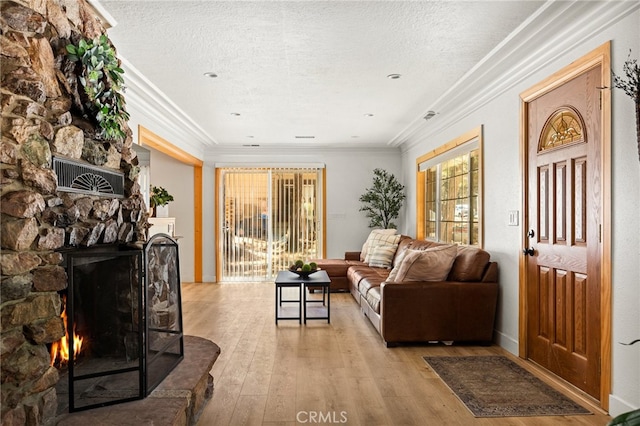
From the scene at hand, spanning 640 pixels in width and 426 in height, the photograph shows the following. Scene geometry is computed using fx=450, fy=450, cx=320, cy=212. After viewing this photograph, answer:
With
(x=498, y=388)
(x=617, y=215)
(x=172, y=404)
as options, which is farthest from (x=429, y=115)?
(x=172, y=404)

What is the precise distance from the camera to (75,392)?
2.14 metres

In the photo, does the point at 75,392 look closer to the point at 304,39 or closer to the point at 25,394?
the point at 25,394

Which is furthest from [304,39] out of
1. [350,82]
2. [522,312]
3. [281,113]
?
[522,312]

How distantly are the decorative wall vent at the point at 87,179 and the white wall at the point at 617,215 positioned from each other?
115 inches

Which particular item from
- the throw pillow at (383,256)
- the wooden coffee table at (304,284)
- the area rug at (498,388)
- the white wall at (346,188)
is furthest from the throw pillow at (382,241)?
the area rug at (498,388)

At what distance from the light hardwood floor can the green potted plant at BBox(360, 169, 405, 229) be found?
9.62 ft

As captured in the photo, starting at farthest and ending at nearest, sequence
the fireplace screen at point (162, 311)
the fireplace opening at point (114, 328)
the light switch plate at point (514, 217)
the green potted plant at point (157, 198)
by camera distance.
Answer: the green potted plant at point (157, 198)
the light switch plate at point (514, 217)
the fireplace screen at point (162, 311)
the fireplace opening at point (114, 328)

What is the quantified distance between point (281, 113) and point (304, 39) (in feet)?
7.73

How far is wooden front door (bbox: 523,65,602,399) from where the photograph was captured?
112 inches

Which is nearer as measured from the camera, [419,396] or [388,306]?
[419,396]

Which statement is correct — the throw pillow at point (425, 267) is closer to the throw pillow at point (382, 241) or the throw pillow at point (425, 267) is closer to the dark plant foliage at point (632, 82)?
the dark plant foliage at point (632, 82)

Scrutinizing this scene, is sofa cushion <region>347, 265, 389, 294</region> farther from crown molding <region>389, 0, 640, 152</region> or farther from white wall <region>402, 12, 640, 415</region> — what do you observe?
crown molding <region>389, 0, 640, 152</region>

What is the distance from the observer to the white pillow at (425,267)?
418cm

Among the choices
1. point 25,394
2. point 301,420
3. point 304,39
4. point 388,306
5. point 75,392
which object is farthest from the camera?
point 388,306
